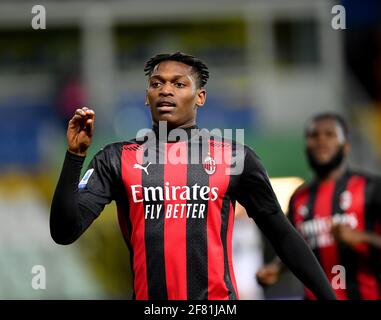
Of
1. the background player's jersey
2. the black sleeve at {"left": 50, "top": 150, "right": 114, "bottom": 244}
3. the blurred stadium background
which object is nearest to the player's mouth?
the background player's jersey

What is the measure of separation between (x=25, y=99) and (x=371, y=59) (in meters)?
5.88

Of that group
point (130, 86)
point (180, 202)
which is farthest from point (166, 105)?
point (130, 86)

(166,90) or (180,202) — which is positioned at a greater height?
(166,90)

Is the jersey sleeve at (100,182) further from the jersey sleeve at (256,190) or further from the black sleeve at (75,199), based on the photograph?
the jersey sleeve at (256,190)

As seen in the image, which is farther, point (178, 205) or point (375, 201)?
point (375, 201)

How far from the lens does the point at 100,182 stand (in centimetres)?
468

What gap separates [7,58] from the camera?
16672mm

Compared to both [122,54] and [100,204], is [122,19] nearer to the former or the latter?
[122,54]

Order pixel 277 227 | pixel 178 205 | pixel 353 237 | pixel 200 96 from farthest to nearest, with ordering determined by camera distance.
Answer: pixel 353 237 < pixel 200 96 < pixel 277 227 < pixel 178 205

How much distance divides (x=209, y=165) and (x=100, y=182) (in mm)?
504

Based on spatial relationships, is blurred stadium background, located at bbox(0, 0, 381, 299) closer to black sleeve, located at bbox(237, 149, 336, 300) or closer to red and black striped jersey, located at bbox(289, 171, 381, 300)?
red and black striped jersey, located at bbox(289, 171, 381, 300)

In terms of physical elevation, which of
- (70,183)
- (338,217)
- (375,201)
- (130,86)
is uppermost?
(130,86)

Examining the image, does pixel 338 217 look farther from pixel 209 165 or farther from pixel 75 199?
pixel 75 199

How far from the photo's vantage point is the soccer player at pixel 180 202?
456 cm
